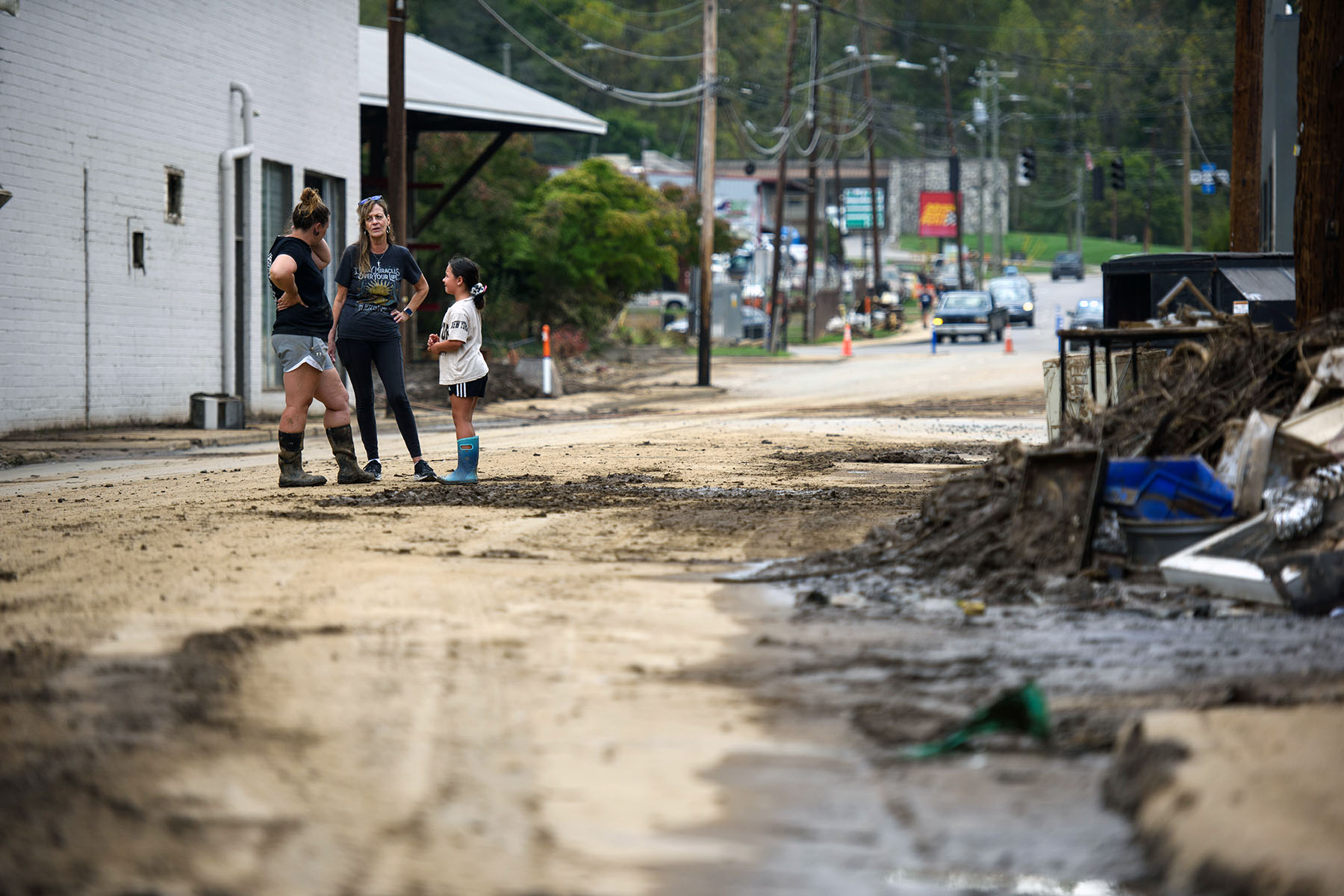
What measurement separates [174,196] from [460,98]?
28.2 feet

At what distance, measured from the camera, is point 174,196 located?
1816 cm

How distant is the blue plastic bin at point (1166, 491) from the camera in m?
6.64

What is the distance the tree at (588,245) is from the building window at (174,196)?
14.7 meters

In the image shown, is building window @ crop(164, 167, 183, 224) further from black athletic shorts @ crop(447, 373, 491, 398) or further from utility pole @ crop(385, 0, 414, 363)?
black athletic shorts @ crop(447, 373, 491, 398)

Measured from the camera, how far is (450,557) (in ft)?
23.2

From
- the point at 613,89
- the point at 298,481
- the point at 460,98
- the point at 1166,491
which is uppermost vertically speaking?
the point at 613,89

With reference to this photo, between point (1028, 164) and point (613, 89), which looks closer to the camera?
point (613, 89)

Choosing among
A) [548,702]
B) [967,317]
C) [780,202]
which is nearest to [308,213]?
[548,702]

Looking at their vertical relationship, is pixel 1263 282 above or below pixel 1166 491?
above

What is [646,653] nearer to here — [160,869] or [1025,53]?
[160,869]

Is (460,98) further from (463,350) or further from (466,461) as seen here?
(466,461)

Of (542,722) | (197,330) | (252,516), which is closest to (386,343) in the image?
(252,516)

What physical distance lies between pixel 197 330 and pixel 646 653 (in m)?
14.8

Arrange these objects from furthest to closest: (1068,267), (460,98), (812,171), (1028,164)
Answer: (1068,267)
(1028,164)
(812,171)
(460,98)
